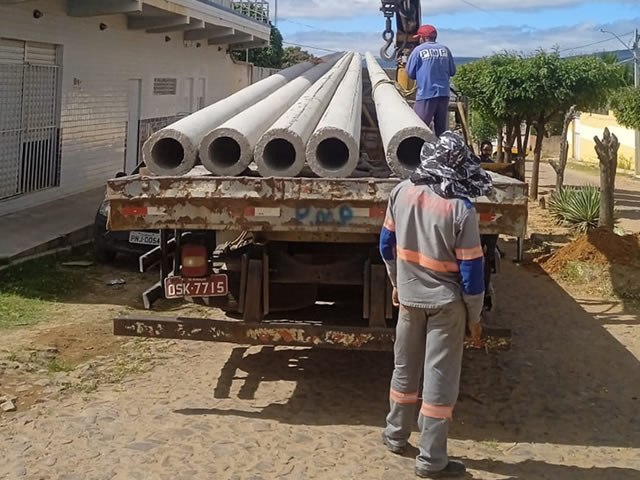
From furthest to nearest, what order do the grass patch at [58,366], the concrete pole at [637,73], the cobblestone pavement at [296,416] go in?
the concrete pole at [637,73] < the grass patch at [58,366] < the cobblestone pavement at [296,416]

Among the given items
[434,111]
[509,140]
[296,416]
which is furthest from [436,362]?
[509,140]

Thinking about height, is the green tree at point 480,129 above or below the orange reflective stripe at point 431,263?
above

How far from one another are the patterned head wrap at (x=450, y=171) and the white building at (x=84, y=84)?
8852 mm

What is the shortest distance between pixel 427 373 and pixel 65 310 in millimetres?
4478

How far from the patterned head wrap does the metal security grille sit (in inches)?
352

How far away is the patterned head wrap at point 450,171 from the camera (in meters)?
4.39

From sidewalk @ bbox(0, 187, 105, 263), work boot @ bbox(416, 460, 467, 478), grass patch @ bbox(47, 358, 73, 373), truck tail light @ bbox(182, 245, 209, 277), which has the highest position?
truck tail light @ bbox(182, 245, 209, 277)

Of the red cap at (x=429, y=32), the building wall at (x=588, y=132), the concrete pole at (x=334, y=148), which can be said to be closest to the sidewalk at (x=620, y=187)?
the building wall at (x=588, y=132)

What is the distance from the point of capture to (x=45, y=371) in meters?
6.09

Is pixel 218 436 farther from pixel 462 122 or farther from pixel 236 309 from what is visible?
pixel 462 122

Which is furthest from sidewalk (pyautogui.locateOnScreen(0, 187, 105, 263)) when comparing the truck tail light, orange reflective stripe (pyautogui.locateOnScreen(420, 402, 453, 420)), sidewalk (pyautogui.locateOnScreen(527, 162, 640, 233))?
sidewalk (pyautogui.locateOnScreen(527, 162, 640, 233))

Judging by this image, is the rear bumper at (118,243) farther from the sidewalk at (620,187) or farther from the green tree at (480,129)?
the green tree at (480,129)

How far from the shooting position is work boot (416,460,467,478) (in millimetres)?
4445

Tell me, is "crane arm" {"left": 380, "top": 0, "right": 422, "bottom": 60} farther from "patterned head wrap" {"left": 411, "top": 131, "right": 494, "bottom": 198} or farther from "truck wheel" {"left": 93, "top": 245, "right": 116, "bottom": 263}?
"patterned head wrap" {"left": 411, "top": 131, "right": 494, "bottom": 198}
